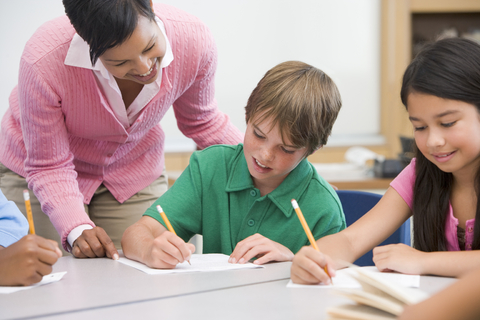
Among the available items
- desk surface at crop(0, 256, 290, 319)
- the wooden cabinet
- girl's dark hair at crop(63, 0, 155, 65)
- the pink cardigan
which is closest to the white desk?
desk surface at crop(0, 256, 290, 319)

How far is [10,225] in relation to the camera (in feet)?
3.59

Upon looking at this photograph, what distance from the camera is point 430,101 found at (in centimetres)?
102

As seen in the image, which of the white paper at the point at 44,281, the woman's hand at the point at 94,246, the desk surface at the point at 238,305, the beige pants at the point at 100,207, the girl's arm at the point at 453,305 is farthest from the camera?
the beige pants at the point at 100,207

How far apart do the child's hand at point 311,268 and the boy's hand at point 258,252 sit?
0.52ft

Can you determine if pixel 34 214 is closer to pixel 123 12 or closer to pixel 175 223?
pixel 175 223

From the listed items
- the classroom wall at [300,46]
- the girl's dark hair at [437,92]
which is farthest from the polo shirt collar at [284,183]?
the classroom wall at [300,46]

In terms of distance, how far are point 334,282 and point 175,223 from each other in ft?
1.63

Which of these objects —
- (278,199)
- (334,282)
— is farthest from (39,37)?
(334,282)

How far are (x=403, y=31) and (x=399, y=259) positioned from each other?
2.70 meters

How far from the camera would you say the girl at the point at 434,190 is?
909 mm

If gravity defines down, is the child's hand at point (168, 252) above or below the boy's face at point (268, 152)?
below

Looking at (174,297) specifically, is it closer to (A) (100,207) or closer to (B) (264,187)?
(B) (264,187)

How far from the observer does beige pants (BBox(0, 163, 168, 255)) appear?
150 cm

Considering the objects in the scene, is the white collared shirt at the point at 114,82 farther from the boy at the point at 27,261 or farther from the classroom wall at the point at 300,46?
the classroom wall at the point at 300,46
